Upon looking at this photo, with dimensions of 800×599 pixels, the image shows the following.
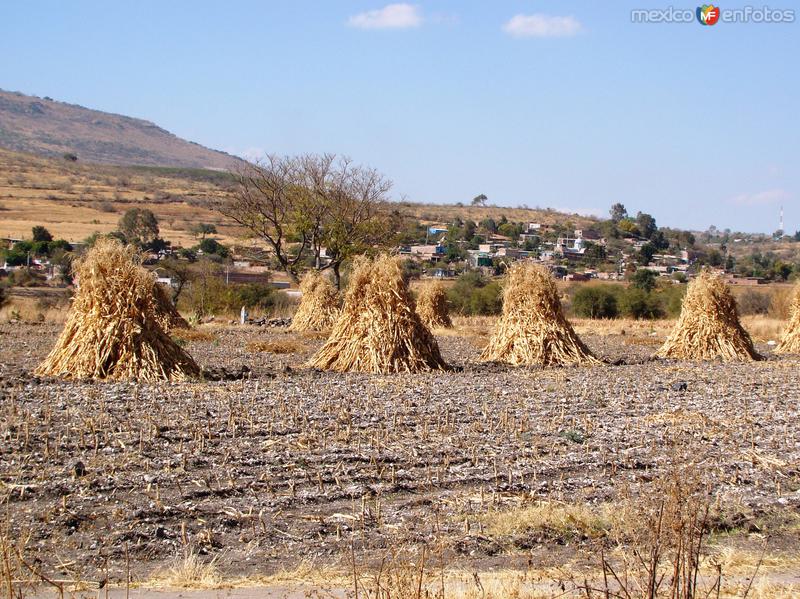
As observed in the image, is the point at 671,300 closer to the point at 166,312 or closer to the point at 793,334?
the point at 793,334

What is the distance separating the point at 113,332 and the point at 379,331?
414cm

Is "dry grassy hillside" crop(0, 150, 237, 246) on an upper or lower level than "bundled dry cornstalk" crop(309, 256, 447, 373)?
upper

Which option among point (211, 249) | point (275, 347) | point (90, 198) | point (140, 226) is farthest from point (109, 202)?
point (275, 347)

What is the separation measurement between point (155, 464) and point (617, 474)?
3988mm

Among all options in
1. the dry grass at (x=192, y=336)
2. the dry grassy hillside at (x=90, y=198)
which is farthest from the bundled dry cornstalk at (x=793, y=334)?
the dry grassy hillside at (x=90, y=198)

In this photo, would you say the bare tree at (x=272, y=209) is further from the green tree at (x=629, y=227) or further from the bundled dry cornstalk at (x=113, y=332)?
the green tree at (x=629, y=227)

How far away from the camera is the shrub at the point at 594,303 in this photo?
3819 centimetres

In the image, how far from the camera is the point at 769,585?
576cm

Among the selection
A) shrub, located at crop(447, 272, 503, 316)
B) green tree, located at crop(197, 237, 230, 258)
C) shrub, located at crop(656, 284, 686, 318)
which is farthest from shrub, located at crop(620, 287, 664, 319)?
green tree, located at crop(197, 237, 230, 258)

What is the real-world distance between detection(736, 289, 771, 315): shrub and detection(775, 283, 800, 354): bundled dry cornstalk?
18.3 metres

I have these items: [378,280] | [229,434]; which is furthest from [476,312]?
[229,434]

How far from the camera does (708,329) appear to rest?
19.4m

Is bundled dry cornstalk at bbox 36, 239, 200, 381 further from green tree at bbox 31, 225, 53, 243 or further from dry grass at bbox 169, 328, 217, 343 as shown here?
green tree at bbox 31, 225, 53, 243

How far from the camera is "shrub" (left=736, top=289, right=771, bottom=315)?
130 feet
